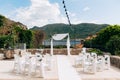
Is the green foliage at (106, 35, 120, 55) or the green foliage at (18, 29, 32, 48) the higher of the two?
the green foliage at (18, 29, 32, 48)

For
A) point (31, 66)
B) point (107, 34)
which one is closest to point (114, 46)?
point (107, 34)

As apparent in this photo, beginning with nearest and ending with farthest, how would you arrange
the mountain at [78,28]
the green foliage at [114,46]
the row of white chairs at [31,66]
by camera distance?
the row of white chairs at [31,66], the green foliage at [114,46], the mountain at [78,28]

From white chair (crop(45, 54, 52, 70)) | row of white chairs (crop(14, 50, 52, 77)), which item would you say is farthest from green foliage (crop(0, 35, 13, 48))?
row of white chairs (crop(14, 50, 52, 77))

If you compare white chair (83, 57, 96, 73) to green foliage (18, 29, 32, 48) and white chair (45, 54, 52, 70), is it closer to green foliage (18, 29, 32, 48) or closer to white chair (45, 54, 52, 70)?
white chair (45, 54, 52, 70)

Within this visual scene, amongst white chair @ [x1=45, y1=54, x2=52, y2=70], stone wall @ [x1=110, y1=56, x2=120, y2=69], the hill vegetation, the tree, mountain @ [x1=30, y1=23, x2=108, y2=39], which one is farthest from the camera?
mountain @ [x1=30, y1=23, x2=108, y2=39]

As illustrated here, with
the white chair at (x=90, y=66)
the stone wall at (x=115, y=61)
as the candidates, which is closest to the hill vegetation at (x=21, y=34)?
the stone wall at (x=115, y=61)

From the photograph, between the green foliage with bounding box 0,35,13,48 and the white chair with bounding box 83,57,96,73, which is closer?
the white chair with bounding box 83,57,96,73

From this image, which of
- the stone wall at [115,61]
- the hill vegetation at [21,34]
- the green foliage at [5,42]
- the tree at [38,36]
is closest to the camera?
the stone wall at [115,61]

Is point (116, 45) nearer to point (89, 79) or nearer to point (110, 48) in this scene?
point (110, 48)

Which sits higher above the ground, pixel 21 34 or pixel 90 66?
pixel 21 34

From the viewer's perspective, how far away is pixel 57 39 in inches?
911

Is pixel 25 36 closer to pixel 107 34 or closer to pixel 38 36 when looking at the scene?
pixel 38 36

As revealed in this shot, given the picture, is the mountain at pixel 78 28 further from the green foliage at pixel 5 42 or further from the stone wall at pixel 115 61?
the stone wall at pixel 115 61

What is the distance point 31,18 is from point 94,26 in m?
14.8
